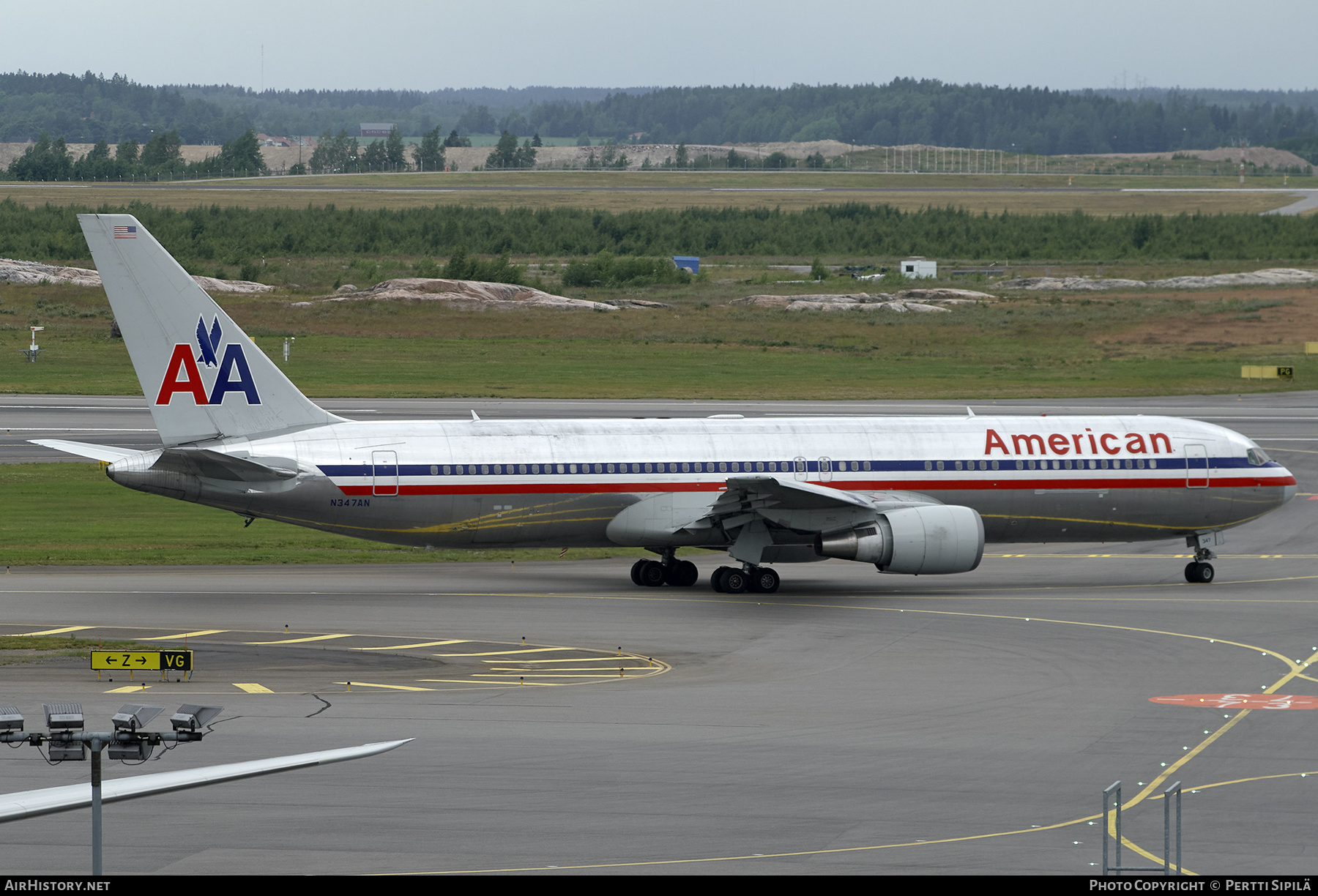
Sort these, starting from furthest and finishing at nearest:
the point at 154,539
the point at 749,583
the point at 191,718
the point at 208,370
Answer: the point at 154,539 → the point at 749,583 → the point at 208,370 → the point at 191,718

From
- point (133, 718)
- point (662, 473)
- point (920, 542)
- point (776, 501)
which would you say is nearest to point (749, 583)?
point (776, 501)

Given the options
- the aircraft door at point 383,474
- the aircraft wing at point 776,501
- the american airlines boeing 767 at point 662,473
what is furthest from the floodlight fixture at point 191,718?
the aircraft door at point 383,474

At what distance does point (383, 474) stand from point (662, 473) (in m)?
7.36

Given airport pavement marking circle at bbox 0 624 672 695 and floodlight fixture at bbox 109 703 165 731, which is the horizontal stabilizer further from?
floodlight fixture at bbox 109 703 165 731

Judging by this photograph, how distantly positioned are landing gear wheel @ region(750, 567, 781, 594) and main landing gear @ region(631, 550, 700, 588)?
2208 mm

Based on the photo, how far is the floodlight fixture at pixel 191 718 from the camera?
13.0 meters

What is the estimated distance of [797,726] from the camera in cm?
2570

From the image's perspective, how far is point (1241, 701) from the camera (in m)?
27.8

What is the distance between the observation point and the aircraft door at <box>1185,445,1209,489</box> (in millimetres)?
42719

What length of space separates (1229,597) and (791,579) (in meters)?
11.5

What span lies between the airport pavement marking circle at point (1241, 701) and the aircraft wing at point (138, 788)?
62.9 ft

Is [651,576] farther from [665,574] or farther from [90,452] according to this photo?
[90,452]

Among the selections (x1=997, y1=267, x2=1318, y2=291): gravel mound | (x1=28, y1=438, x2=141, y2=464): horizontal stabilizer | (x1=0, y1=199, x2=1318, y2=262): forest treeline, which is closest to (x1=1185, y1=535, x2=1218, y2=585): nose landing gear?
(x1=28, y1=438, x2=141, y2=464): horizontal stabilizer

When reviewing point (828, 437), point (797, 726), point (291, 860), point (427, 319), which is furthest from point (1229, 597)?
point (427, 319)
